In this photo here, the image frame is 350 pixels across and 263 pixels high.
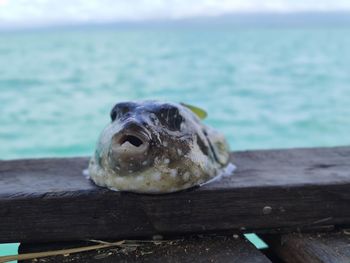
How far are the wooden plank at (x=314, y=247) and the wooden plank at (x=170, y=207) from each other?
0.05 metres

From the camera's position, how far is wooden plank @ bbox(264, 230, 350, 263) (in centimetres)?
164

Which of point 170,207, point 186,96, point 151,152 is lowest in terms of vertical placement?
point 186,96

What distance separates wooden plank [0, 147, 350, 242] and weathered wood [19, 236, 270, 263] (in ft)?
0.13

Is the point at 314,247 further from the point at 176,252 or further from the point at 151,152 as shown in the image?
the point at 151,152

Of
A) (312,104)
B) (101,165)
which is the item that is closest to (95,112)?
(312,104)

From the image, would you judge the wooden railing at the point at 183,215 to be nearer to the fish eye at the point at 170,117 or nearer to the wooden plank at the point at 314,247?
the wooden plank at the point at 314,247

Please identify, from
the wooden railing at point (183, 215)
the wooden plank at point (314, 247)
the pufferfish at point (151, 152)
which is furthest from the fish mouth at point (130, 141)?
the wooden plank at point (314, 247)

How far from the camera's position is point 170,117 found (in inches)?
76.3

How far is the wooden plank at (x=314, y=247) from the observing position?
1641mm

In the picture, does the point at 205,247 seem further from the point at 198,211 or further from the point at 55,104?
the point at 55,104

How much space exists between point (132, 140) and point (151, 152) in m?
0.08

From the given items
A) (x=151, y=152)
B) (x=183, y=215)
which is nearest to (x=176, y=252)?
(x=183, y=215)

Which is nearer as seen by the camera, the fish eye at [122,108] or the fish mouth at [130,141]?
the fish mouth at [130,141]

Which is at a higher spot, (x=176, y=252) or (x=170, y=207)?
(x=170, y=207)
